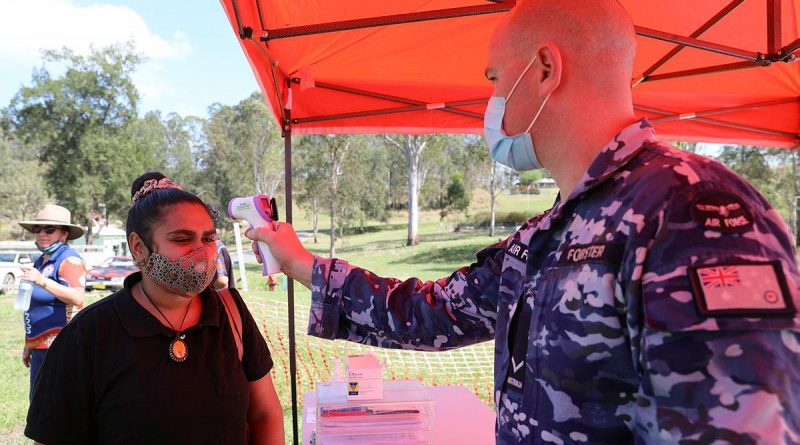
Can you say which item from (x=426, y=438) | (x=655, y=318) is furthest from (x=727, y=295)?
(x=426, y=438)

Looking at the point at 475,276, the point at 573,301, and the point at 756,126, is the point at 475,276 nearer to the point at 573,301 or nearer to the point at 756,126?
the point at 573,301

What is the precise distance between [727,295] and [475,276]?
0.92m

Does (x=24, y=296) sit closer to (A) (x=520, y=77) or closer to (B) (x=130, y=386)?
(B) (x=130, y=386)

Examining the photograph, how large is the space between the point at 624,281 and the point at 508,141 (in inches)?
17.8

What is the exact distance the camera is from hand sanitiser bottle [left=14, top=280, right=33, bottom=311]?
155 inches

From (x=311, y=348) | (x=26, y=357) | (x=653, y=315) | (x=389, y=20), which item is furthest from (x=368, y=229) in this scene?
(x=653, y=315)

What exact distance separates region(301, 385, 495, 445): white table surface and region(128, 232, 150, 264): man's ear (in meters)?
1.09

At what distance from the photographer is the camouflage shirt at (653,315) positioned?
0.66m

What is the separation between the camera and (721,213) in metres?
0.72

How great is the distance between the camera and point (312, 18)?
2.45 meters

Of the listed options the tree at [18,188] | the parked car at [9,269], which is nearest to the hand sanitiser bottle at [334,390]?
the parked car at [9,269]

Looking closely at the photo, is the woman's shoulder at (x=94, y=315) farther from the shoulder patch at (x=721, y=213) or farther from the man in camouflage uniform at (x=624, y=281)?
the shoulder patch at (x=721, y=213)

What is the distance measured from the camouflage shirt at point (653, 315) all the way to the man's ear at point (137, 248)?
1466 millimetres

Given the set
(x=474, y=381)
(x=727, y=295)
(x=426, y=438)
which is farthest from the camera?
(x=474, y=381)
